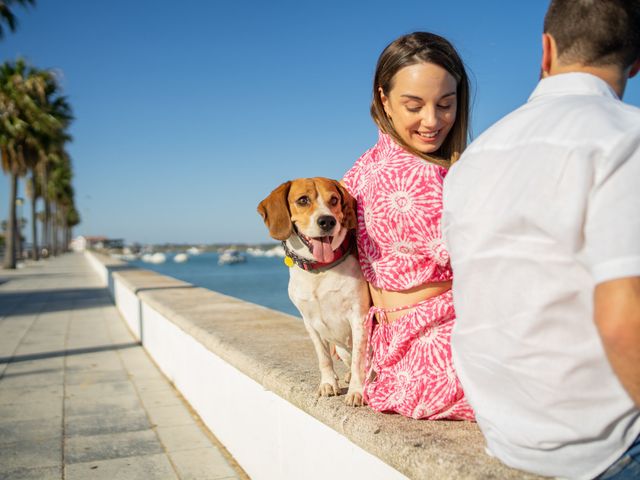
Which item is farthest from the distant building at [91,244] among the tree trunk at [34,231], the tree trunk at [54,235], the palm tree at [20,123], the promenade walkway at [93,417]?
the promenade walkway at [93,417]

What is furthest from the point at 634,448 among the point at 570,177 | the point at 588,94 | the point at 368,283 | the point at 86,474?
the point at 86,474

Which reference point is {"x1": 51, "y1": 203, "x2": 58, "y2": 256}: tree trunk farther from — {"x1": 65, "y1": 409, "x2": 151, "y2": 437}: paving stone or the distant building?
{"x1": 65, "y1": 409, "x2": 151, "y2": 437}: paving stone

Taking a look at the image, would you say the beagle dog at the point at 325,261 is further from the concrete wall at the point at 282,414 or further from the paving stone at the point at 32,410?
the paving stone at the point at 32,410

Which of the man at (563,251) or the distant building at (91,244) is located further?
the distant building at (91,244)

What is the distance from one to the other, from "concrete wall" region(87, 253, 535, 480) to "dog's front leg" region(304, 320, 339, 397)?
0.22ft

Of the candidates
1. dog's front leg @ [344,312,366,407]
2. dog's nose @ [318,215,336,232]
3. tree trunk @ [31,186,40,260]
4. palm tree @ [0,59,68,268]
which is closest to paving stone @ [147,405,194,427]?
dog's front leg @ [344,312,366,407]

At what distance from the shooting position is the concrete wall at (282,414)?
1.88 metres

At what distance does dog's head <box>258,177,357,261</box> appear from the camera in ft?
8.63

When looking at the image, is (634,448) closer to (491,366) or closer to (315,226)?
(491,366)

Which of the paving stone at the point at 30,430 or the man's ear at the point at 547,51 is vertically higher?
the man's ear at the point at 547,51

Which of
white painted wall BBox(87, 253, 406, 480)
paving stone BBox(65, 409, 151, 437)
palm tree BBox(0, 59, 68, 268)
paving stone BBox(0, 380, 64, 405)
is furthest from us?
palm tree BBox(0, 59, 68, 268)

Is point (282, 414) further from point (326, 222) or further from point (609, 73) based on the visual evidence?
point (609, 73)

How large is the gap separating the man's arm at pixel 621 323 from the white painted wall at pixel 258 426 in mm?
979

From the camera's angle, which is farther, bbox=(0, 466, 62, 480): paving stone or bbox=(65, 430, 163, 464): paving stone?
bbox=(65, 430, 163, 464): paving stone
